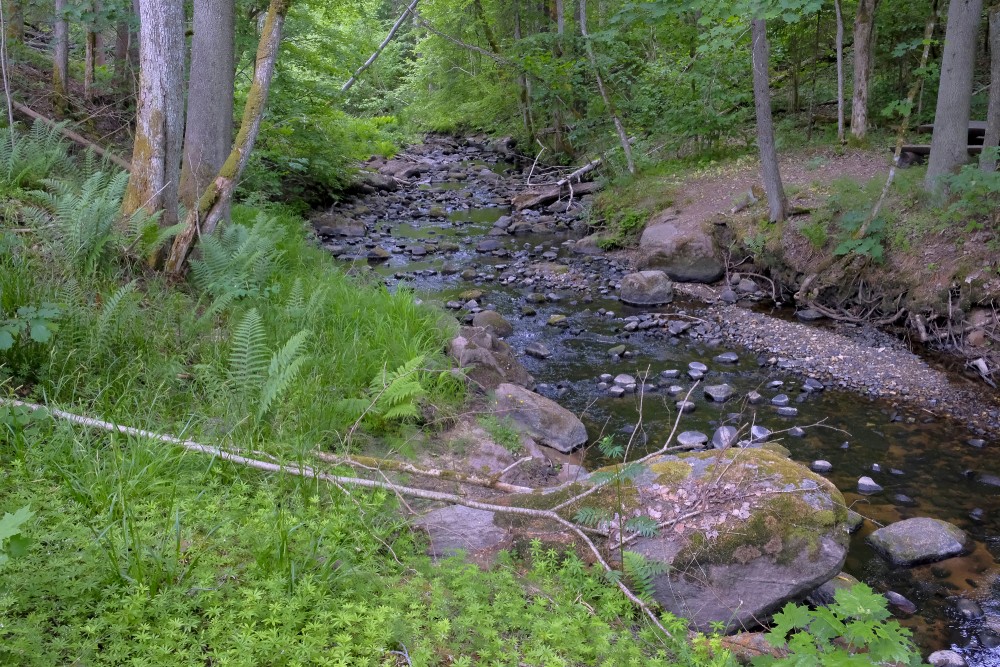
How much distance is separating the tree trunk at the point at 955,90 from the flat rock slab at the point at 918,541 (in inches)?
226

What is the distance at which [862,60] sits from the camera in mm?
11516

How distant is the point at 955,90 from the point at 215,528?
10.1m

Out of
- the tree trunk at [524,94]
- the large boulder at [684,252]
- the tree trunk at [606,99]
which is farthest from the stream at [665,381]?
the tree trunk at [524,94]

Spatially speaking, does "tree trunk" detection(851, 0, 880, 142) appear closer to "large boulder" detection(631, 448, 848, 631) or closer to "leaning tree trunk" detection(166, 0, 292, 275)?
"leaning tree trunk" detection(166, 0, 292, 275)

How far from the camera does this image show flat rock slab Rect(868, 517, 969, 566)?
486 cm

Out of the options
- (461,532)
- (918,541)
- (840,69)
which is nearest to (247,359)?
(461,532)

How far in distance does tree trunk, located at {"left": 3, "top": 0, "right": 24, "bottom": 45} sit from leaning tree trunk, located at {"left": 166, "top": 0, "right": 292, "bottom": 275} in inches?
298

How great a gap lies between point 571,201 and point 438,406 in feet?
38.0

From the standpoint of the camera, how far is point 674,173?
14078 millimetres

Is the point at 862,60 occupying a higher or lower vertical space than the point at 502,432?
higher

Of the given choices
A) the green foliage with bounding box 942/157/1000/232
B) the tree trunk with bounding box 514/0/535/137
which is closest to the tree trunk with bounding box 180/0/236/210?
the green foliage with bounding box 942/157/1000/232

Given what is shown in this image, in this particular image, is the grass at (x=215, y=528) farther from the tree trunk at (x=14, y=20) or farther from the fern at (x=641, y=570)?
the tree trunk at (x=14, y=20)

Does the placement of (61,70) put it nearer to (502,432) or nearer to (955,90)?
(502,432)

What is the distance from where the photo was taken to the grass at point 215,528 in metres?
2.44
